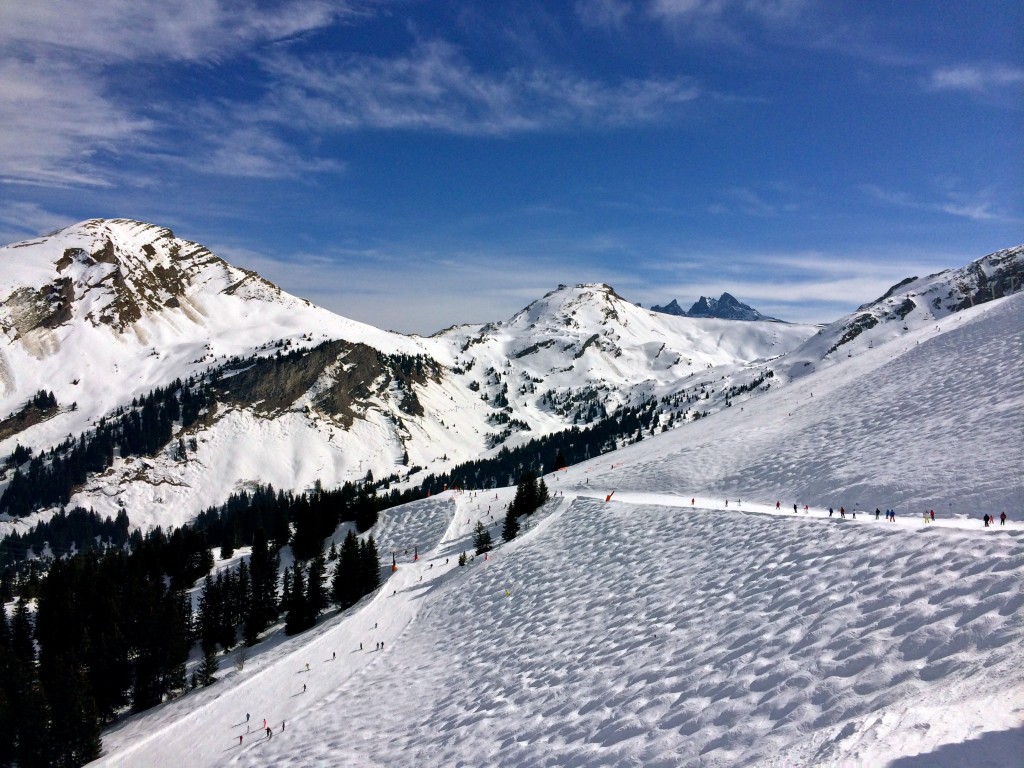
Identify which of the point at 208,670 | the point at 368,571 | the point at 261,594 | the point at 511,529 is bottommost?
the point at 208,670

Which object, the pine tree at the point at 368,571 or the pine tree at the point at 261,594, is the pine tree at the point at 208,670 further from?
the pine tree at the point at 368,571

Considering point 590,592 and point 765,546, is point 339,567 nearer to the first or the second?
point 590,592

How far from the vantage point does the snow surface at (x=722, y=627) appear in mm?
13102

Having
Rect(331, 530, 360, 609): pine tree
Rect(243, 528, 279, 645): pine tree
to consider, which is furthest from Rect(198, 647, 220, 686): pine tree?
Rect(331, 530, 360, 609): pine tree

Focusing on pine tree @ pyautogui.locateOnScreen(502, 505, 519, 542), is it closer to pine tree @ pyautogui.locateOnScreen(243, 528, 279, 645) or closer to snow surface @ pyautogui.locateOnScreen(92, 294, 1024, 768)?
snow surface @ pyautogui.locateOnScreen(92, 294, 1024, 768)

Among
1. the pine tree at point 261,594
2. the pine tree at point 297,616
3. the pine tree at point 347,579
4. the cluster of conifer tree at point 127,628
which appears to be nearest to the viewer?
the cluster of conifer tree at point 127,628

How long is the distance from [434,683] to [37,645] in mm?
58159

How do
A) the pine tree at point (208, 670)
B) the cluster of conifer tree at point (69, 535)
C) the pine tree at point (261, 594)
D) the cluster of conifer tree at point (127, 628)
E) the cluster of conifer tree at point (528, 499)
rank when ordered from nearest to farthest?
1. the cluster of conifer tree at point (127, 628)
2. the pine tree at point (208, 670)
3. the pine tree at point (261, 594)
4. the cluster of conifer tree at point (528, 499)
5. the cluster of conifer tree at point (69, 535)

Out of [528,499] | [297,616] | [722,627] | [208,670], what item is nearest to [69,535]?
[297,616]

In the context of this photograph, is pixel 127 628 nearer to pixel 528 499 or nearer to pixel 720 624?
pixel 528 499

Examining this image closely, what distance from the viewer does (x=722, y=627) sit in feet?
68.4

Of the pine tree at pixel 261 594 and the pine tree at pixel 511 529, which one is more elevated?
the pine tree at pixel 511 529

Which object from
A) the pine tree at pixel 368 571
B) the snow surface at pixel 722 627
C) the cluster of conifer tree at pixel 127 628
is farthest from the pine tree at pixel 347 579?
the snow surface at pixel 722 627

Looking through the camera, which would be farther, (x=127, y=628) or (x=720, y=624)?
(x=127, y=628)
